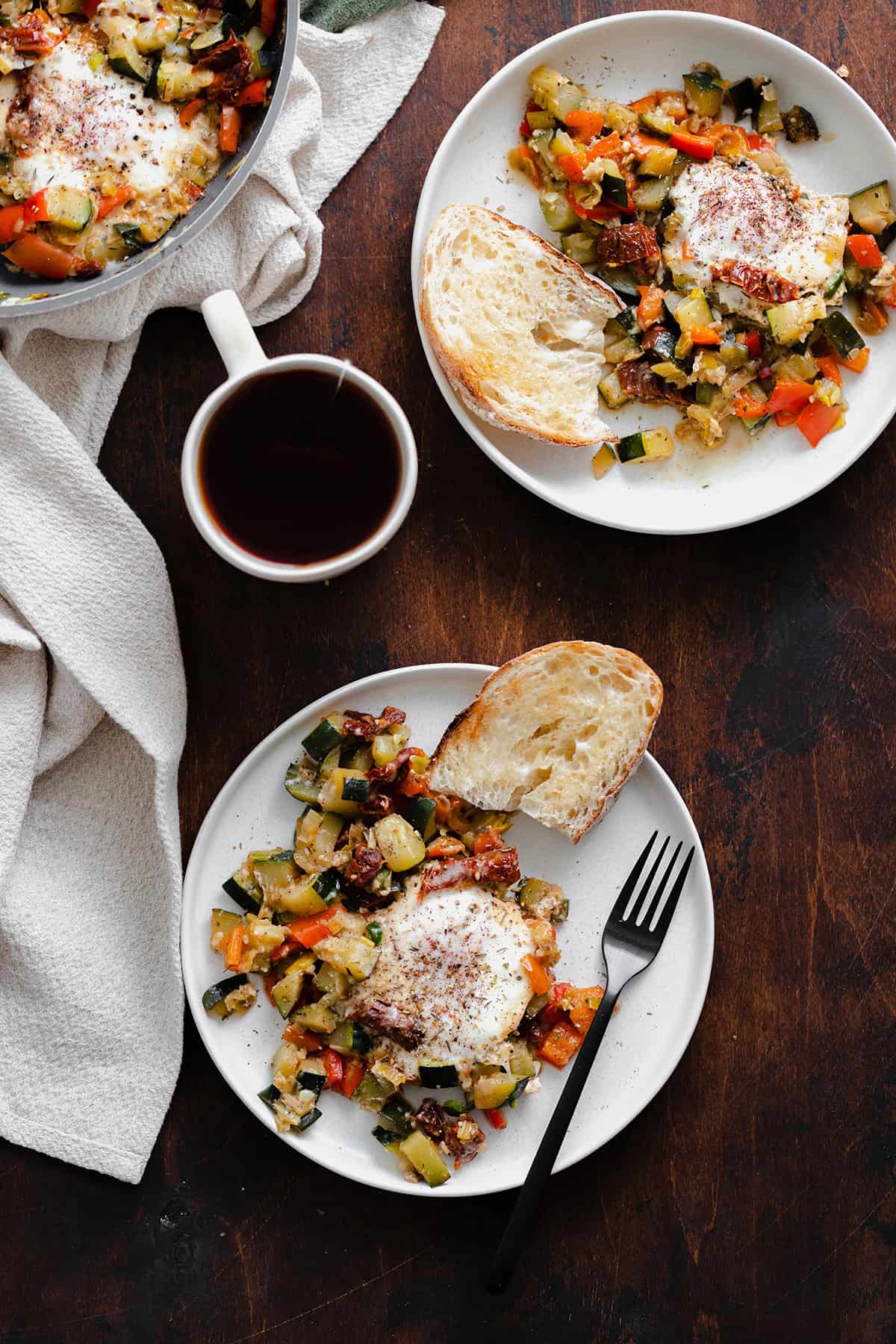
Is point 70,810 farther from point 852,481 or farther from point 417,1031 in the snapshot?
point 852,481

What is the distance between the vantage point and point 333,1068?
234cm

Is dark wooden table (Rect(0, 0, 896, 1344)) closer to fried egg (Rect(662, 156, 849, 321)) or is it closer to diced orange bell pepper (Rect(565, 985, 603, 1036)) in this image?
diced orange bell pepper (Rect(565, 985, 603, 1036))

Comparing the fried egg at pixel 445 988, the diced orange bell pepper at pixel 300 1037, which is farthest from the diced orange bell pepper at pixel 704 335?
the diced orange bell pepper at pixel 300 1037

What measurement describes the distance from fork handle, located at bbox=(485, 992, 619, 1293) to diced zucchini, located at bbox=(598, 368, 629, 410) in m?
1.37

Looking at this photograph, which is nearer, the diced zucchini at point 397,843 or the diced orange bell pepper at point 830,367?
the diced zucchini at point 397,843

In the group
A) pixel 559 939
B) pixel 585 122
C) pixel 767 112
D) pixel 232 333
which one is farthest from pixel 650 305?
pixel 559 939

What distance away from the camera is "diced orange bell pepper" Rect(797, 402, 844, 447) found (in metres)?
2.46

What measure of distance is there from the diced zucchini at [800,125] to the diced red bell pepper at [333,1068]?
2378 millimetres

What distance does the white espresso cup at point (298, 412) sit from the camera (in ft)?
6.80

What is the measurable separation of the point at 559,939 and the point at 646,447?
3.84 feet

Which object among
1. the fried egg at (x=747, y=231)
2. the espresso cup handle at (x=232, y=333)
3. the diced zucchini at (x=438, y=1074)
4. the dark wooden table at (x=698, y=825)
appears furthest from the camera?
the dark wooden table at (x=698, y=825)

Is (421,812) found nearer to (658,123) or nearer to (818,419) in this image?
(818,419)

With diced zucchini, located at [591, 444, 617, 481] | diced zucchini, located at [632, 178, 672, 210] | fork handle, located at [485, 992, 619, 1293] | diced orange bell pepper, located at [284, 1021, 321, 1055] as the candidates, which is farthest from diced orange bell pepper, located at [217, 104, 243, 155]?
fork handle, located at [485, 992, 619, 1293]

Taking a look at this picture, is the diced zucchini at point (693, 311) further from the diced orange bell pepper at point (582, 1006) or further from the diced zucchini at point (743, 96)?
the diced orange bell pepper at point (582, 1006)
